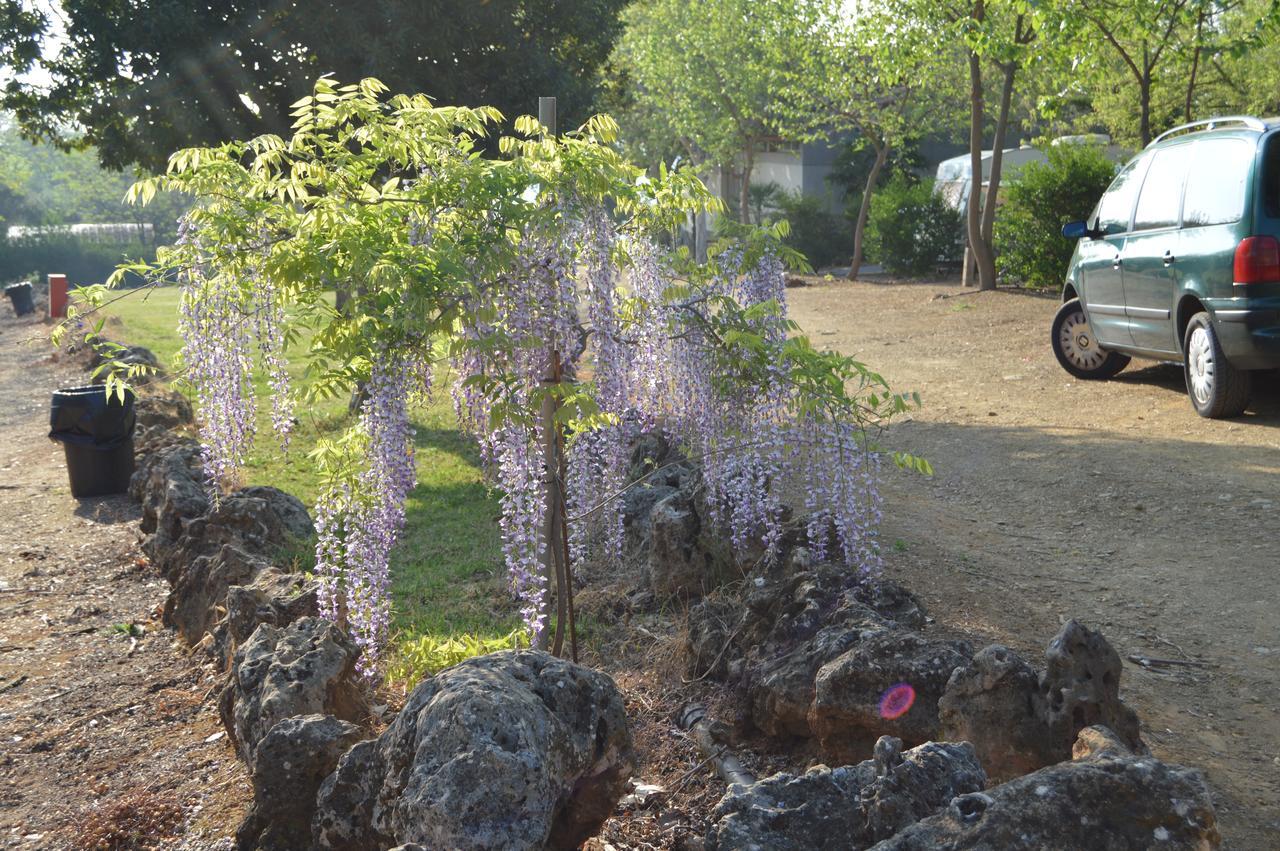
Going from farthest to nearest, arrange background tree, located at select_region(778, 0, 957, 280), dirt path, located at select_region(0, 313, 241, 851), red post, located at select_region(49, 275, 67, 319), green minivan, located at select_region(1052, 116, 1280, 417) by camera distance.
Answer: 1. red post, located at select_region(49, 275, 67, 319)
2. background tree, located at select_region(778, 0, 957, 280)
3. green minivan, located at select_region(1052, 116, 1280, 417)
4. dirt path, located at select_region(0, 313, 241, 851)

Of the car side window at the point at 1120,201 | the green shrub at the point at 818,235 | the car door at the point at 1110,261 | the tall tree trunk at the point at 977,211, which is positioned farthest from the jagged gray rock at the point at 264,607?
the green shrub at the point at 818,235

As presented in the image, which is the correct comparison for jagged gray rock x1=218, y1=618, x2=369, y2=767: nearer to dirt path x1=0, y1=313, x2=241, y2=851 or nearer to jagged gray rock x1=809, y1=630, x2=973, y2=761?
dirt path x1=0, y1=313, x2=241, y2=851

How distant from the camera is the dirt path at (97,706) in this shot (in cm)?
422

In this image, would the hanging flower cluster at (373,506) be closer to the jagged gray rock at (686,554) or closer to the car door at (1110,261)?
the jagged gray rock at (686,554)

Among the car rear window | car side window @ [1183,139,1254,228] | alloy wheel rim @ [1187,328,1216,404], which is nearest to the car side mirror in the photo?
car side window @ [1183,139,1254,228]

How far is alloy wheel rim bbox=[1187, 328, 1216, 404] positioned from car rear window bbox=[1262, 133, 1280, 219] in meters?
1.07

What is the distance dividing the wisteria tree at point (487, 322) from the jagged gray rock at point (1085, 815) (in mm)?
2137

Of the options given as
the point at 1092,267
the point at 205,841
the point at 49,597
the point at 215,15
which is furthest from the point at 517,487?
the point at 215,15

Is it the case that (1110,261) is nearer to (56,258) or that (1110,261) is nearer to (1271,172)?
(1271,172)

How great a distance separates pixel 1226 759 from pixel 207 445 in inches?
179

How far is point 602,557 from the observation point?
6.58 metres

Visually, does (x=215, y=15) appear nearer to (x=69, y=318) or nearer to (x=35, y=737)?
(x=69, y=318)

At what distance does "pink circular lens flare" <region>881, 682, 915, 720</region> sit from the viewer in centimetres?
355

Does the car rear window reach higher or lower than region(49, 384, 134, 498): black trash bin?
higher
